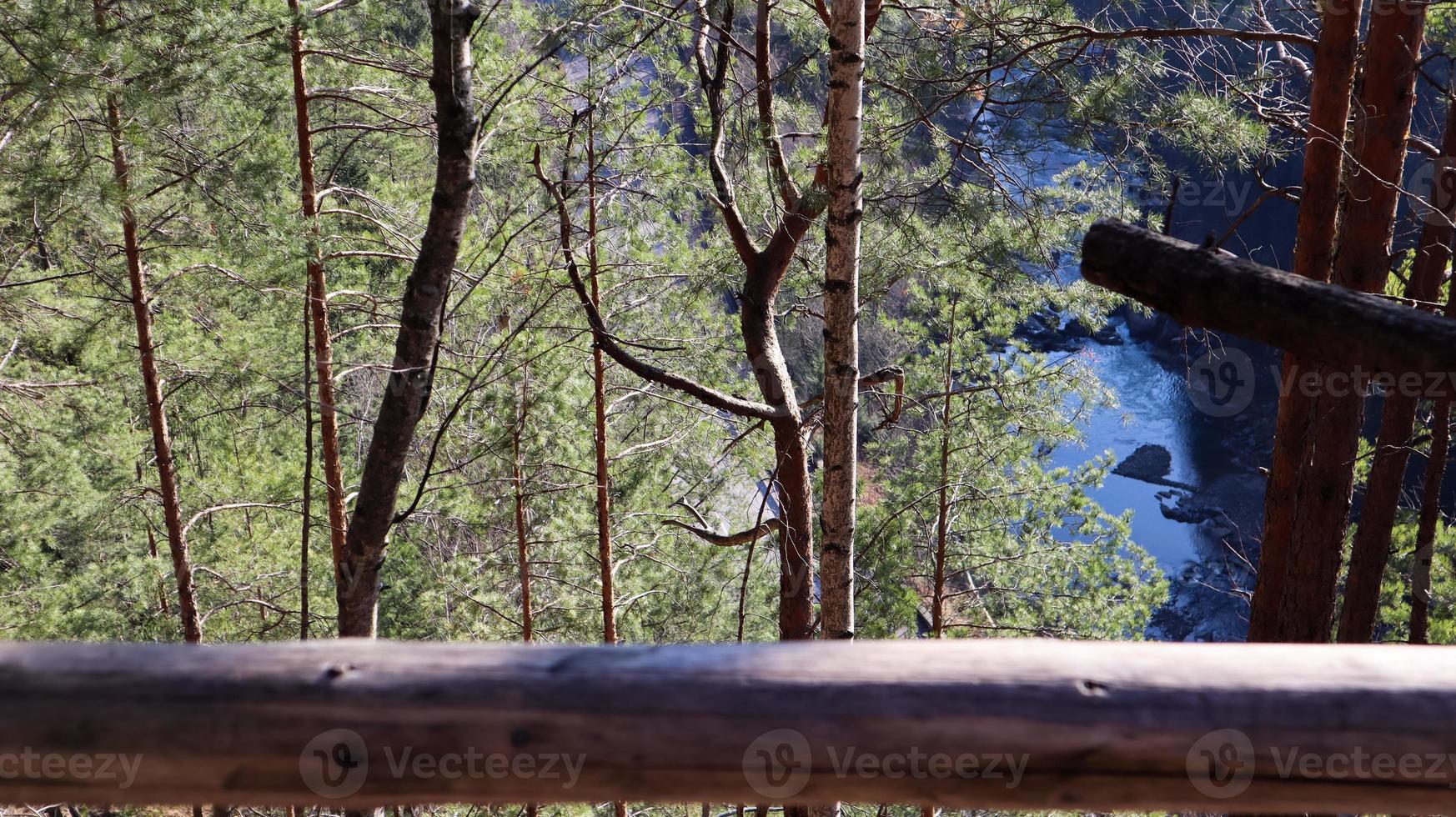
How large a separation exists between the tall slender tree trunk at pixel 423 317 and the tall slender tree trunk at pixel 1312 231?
11.7ft

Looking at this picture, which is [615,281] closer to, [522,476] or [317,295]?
[522,476]

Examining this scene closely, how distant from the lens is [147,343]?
591 cm

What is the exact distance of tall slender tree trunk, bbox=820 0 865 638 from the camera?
336 cm

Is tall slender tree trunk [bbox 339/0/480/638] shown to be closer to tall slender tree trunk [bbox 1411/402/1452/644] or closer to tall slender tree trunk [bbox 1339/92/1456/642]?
tall slender tree trunk [bbox 1339/92/1456/642]

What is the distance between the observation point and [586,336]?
7602 mm

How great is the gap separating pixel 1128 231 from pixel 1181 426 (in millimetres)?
24247

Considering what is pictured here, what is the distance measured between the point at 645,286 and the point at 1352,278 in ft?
16.5

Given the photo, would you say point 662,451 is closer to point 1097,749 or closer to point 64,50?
point 64,50

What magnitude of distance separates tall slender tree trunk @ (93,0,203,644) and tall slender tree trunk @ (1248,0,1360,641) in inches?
225

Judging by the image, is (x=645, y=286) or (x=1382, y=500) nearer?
(x=1382, y=500)

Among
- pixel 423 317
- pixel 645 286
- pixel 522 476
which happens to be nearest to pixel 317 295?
pixel 522 476

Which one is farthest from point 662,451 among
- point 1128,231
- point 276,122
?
point 1128,231

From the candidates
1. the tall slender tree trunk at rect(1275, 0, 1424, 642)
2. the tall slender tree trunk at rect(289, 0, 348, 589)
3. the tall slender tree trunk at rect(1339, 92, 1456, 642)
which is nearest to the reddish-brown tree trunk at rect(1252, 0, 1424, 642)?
the tall slender tree trunk at rect(1275, 0, 1424, 642)

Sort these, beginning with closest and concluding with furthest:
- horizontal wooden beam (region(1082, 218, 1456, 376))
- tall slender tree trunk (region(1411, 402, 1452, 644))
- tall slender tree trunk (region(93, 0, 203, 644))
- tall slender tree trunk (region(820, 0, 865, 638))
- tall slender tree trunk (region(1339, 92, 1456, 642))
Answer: horizontal wooden beam (region(1082, 218, 1456, 376)) < tall slender tree trunk (region(820, 0, 865, 638)) < tall slender tree trunk (region(93, 0, 203, 644)) < tall slender tree trunk (region(1339, 92, 1456, 642)) < tall slender tree trunk (region(1411, 402, 1452, 644))
